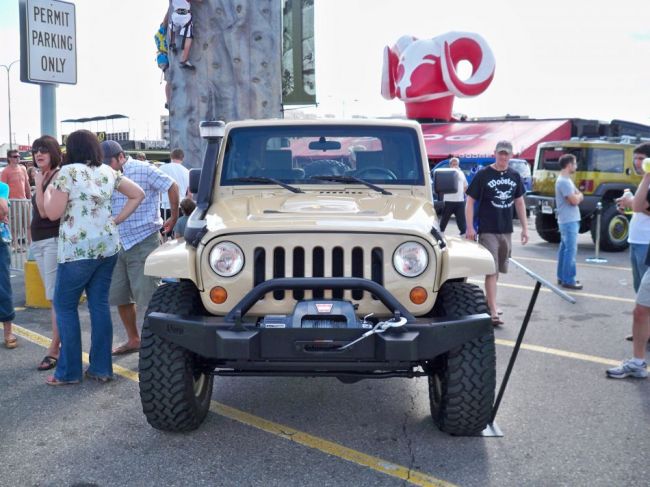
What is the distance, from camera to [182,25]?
34.8 feet

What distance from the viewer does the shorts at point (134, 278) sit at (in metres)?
5.58

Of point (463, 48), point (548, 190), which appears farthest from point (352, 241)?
point (463, 48)

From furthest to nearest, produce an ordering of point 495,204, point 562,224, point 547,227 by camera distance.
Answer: point 547,227 → point 562,224 → point 495,204

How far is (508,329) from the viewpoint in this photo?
22.2 feet

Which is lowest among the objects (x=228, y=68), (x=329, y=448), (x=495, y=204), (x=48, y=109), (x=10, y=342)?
(x=329, y=448)

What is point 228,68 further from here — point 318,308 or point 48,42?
point 318,308

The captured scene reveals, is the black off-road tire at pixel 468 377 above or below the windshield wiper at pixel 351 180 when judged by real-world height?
below

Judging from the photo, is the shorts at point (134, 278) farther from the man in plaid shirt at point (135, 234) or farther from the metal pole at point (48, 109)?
the metal pole at point (48, 109)

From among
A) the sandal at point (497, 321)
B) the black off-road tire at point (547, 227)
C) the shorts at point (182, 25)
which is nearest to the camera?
the sandal at point (497, 321)

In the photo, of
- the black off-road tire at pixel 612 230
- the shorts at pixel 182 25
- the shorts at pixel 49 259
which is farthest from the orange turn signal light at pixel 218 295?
the black off-road tire at pixel 612 230

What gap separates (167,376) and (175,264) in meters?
0.59

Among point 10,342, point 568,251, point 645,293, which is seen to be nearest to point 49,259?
point 10,342

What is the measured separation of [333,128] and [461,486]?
8.63ft

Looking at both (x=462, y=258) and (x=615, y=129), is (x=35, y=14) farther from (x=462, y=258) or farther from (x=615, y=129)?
(x=615, y=129)
